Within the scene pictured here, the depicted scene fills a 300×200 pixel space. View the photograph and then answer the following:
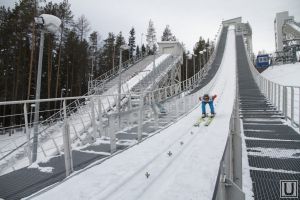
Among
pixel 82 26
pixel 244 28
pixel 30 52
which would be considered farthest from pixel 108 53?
pixel 244 28

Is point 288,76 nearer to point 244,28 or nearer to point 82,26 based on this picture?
point 82,26

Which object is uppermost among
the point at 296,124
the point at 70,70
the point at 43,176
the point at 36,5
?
the point at 36,5

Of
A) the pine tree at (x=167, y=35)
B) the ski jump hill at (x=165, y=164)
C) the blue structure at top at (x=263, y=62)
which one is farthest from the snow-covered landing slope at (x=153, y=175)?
the pine tree at (x=167, y=35)

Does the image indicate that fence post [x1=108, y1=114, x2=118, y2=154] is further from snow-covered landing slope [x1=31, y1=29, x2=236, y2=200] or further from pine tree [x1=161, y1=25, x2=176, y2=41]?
pine tree [x1=161, y1=25, x2=176, y2=41]

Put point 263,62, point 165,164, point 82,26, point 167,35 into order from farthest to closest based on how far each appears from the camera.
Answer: point 167,35, point 263,62, point 82,26, point 165,164

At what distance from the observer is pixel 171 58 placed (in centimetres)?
4416

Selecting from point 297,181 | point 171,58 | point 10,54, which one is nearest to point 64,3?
point 10,54

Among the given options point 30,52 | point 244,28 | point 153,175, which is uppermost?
point 244,28

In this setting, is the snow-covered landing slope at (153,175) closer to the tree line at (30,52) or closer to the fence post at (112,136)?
the fence post at (112,136)

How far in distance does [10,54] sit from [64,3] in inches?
405

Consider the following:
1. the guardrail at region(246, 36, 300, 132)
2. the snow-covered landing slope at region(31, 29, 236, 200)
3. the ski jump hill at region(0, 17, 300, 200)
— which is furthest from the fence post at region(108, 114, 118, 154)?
the guardrail at region(246, 36, 300, 132)

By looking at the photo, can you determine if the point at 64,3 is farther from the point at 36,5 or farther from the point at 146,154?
the point at 146,154

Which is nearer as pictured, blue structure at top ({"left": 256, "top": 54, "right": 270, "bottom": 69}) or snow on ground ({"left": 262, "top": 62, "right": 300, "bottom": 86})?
snow on ground ({"left": 262, "top": 62, "right": 300, "bottom": 86})

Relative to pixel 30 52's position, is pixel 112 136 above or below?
below
